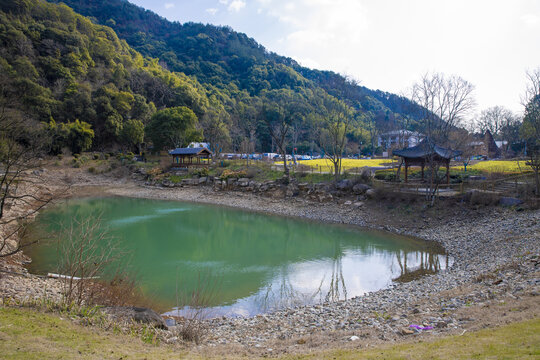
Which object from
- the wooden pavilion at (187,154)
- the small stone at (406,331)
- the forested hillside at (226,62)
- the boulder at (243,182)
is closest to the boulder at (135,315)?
the small stone at (406,331)

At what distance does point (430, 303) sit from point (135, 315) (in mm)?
7806

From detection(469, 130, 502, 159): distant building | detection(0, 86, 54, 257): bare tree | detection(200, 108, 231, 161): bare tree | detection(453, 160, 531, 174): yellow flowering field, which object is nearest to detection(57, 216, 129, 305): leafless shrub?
detection(0, 86, 54, 257): bare tree

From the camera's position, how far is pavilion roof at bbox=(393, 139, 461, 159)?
72.2ft

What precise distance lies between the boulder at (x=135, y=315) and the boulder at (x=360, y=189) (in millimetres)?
20670

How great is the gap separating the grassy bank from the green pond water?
2799 millimetres

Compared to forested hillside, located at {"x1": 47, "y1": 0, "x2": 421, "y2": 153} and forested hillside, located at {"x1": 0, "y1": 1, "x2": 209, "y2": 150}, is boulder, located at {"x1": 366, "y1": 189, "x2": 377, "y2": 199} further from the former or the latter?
forested hillside, located at {"x1": 0, "y1": 1, "x2": 209, "y2": 150}

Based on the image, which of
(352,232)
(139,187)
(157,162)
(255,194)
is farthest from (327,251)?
(157,162)

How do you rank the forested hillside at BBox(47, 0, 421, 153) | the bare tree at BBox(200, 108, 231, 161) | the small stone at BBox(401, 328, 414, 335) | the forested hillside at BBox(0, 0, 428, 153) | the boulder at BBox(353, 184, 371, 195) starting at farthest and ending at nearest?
1. the forested hillside at BBox(47, 0, 421, 153)
2. the bare tree at BBox(200, 108, 231, 161)
3. the forested hillside at BBox(0, 0, 428, 153)
4. the boulder at BBox(353, 184, 371, 195)
5. the small stone at BBox(401, 328, 414, 335)

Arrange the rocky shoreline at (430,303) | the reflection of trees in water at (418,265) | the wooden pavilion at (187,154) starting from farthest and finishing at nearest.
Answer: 1. the wooden pavilion at (187,154)
2. the reflection of trees in water at (418,265)
3. the rocky shoreline at (430,303)

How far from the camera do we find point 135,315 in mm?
7594

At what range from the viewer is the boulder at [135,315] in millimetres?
7445

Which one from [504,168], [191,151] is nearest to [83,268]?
[504,168]

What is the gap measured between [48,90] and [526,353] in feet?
203

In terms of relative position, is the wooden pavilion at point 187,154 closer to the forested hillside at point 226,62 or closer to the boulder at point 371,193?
the forested hillside at point 226,62
